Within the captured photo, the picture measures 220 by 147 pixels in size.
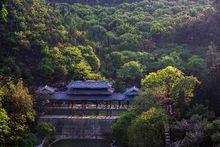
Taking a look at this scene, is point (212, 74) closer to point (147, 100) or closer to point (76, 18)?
point (147, 100)

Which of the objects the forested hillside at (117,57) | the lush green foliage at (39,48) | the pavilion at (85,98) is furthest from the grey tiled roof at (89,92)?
the lush green foliage at (39,48)

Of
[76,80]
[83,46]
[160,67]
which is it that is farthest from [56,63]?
[160,67]

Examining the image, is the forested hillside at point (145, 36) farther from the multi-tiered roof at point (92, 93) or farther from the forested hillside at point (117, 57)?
the multi-tiered roof at point (92, 93)

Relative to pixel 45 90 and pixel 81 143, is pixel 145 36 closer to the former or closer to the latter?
pixel 45 90

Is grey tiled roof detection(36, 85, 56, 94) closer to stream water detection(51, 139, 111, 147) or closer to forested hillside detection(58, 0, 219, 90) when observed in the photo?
stream water detection(51, 139, 111, 147)

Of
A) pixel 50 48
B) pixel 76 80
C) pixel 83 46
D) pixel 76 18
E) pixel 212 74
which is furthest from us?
pixel 76 18

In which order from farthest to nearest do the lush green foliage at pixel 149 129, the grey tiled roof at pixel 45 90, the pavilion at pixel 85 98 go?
the grey tiled roof at pixel 45 90, the pavilion at pixel 85 98, the lush green foliage at pixel 149 129
